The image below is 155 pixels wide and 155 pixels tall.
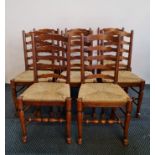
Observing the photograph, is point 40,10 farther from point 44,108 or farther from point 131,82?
point 131,82

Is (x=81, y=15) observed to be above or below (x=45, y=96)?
above

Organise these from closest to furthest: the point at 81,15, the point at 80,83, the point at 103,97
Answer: the point at 103,97 → the point at 80,83 → the point at 81,15

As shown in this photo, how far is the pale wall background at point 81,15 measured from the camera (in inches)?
116

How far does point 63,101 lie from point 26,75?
843 mm

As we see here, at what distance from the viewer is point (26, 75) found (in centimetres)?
229

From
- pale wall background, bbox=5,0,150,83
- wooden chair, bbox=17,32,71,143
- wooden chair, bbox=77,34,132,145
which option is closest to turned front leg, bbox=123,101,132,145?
wooden chair, bbox=77,34,132,145

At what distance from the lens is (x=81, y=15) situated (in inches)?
118

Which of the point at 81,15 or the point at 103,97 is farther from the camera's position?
the point at 81,15

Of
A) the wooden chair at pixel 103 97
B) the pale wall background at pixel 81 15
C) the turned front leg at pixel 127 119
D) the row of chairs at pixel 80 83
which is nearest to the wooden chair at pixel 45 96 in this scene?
the row of chairs at pixel 80 83

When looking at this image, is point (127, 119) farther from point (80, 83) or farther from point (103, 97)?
point (80, 83)

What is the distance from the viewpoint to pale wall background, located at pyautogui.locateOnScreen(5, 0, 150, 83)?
2953 mm

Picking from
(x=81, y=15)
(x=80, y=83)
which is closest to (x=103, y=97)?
(x=80, y=83)

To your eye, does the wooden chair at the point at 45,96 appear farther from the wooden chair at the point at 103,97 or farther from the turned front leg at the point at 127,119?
the turned front leg at the point at 127,119
